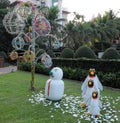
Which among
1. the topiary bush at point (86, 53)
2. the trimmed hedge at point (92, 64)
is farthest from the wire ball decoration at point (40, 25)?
the topiary bush at point (86, 53)

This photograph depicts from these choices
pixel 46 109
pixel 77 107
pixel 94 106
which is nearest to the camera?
pixel 94 106

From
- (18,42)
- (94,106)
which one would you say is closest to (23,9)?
(18,42)

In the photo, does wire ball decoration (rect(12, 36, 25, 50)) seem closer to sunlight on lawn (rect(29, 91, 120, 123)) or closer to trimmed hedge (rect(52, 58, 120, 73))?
sunlight on lawn (rect(29, 91, 120, 123))

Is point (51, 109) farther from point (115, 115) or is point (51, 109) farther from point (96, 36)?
point (96, 36)

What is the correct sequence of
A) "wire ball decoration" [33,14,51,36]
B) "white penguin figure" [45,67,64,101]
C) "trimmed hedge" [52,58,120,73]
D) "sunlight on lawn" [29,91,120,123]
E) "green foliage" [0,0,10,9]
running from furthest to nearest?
1. "green foliage" [0,0,10,9]
2. "trimmed hedge" [52,58,120,73]
3. "wire ball decoration" [33,14,51,36]
4. "white penguin figure" [45,67,64,101]
5. "sunlight on lawn" [29,91,120,123]

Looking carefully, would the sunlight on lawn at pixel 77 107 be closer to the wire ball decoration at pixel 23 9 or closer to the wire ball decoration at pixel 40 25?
the wire ball decoration at pixel 40 25

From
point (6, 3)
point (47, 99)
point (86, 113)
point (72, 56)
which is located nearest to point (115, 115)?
point (86, 113)

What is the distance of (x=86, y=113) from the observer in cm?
497

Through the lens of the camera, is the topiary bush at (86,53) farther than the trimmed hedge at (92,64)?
Yes

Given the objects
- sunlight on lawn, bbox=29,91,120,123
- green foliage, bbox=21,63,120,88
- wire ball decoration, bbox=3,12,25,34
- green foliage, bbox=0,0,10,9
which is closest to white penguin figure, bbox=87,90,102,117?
sunlight on lawn, bbox=29,91,120,123

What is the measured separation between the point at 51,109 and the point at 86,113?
84cm

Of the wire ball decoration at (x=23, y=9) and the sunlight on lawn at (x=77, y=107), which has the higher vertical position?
the wire ball decoration at (x=23, y=9)

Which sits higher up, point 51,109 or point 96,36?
point 96,36

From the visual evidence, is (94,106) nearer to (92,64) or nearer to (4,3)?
(92,64)
